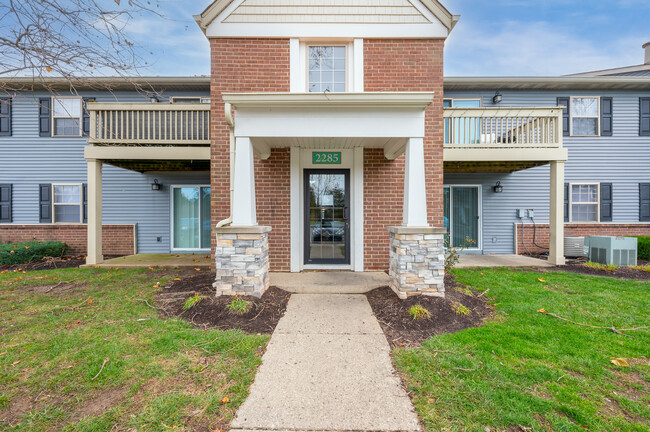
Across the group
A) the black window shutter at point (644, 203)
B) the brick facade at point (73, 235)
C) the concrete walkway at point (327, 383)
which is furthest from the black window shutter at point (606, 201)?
the brick facade at point (73, 235)

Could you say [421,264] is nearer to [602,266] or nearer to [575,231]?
[602,266]

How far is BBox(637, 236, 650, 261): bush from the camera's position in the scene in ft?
25.0

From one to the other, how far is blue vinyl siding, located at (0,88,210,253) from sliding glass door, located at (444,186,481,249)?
8052 millimetres

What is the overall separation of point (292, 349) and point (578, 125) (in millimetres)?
11781

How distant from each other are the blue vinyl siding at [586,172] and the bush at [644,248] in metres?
1.79

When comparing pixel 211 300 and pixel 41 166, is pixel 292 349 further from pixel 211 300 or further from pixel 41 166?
pixel 41 166

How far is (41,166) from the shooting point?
29.6 ft

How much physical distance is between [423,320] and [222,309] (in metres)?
2.71

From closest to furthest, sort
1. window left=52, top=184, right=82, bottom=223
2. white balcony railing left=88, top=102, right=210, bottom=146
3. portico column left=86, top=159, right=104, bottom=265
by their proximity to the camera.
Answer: white balcony railing left=88, top=102, right=210, bottom=146
portico column left=86, top=159, right=104, bottom=265
window left=52, top=184, right=82, bottom=223

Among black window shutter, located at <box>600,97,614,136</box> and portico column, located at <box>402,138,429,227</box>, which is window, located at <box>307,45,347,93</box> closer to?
portico column, located at <box>402,138,429,227</box>

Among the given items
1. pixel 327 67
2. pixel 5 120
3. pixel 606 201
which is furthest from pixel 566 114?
pixel 5 120

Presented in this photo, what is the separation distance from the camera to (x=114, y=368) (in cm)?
255

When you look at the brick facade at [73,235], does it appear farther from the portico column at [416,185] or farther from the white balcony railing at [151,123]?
the portico column at [416,185]

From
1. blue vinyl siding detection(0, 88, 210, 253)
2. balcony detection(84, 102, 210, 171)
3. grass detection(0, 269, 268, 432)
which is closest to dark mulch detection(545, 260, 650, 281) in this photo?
grass detection(0, 269, 268, 432)
